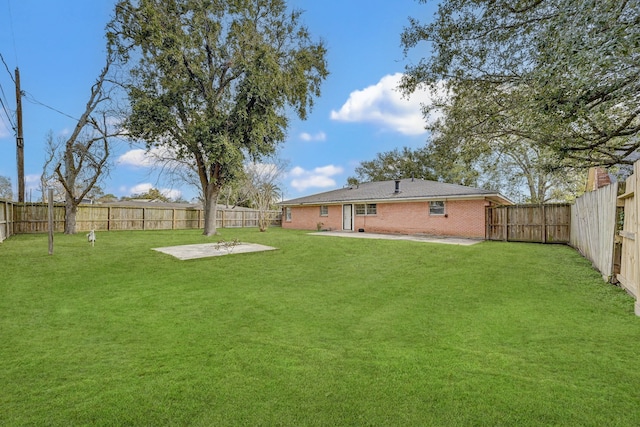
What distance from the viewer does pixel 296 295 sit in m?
5.36

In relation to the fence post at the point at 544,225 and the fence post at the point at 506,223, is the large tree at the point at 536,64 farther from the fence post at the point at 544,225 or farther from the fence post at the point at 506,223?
the fence post at the point at 506,223

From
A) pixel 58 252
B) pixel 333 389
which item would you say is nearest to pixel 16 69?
pixel 58 252

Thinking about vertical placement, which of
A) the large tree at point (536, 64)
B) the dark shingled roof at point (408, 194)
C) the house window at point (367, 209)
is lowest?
the house window at point (367, 209)

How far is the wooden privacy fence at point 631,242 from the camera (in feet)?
13.1

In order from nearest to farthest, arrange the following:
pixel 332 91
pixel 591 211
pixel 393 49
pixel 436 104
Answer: pixel 591 211 → pixel 393 49 → pixel 436 104 → pixel 332 91

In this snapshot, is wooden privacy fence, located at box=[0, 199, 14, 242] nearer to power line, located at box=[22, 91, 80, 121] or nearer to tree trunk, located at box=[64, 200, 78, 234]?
tree trunk, located at box=[64, 200, 78, 234]

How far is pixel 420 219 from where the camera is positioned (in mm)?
16594

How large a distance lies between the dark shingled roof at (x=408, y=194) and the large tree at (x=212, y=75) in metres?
6.38

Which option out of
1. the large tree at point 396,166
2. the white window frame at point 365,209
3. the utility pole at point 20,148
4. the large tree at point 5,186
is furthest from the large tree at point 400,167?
the large tree at point 5,186

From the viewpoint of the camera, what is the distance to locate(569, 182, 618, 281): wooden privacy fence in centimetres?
560

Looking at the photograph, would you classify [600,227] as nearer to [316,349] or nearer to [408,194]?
[316,349]

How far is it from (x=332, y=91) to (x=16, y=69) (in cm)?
1659

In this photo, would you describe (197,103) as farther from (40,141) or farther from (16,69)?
(40,141)

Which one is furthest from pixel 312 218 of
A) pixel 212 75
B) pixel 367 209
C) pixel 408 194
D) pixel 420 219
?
pixel 212 75
